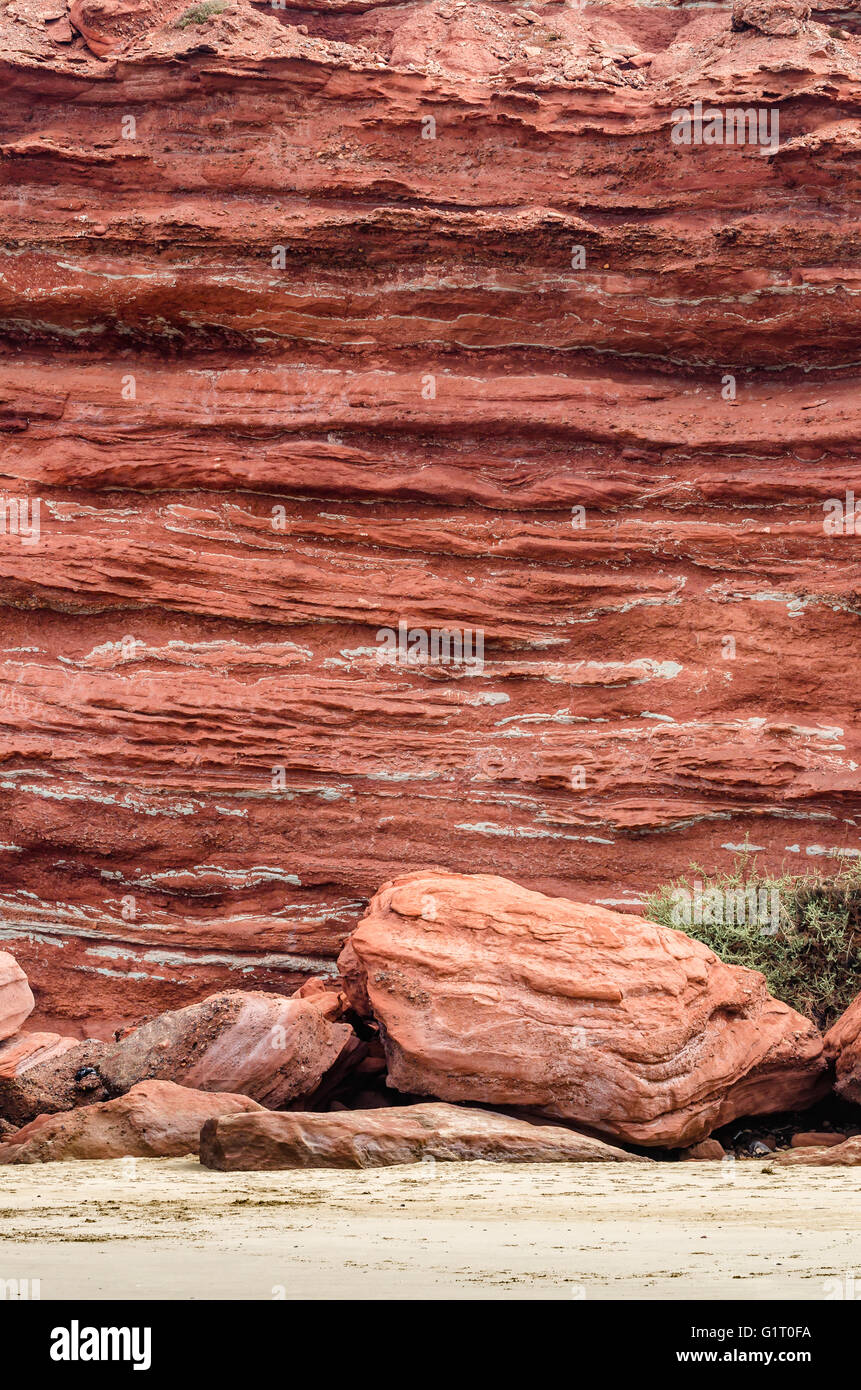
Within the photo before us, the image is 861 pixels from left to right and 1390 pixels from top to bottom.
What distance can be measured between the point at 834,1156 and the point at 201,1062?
416 centimetres

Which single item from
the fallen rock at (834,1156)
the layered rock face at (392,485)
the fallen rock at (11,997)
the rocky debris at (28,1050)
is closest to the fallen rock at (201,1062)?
the rocky debris at (28,1050)

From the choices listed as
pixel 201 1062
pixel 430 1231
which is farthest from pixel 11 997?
pixel 430 1231

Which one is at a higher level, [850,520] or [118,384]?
[118,384]

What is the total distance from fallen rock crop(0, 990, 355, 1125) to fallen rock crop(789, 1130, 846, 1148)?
334 cm

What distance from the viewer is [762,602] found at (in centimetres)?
1243

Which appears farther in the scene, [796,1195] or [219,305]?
[219,305]

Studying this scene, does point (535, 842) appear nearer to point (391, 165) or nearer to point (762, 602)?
point (762, 602)

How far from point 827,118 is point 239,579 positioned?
8216 mm

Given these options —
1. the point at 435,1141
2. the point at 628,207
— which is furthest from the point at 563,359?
the point at 435,1141

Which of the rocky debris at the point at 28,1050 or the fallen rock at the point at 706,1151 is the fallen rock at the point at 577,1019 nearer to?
the fallen rock at the point at 706,1151

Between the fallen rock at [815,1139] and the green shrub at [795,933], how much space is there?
5.10 feet

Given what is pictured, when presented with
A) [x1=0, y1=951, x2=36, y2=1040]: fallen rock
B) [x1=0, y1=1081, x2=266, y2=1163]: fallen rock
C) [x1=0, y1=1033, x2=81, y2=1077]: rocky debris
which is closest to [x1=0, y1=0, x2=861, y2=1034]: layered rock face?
[x1=0, y1=1033, x2=81, y2=1077]: rocky debris

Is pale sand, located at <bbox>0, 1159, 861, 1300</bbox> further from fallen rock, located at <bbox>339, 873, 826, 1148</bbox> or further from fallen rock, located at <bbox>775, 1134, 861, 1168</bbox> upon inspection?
fallen rock, located at <bbox>339, 873, 826, 1148</bbox>

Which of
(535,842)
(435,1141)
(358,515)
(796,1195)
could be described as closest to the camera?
(796,1195)
